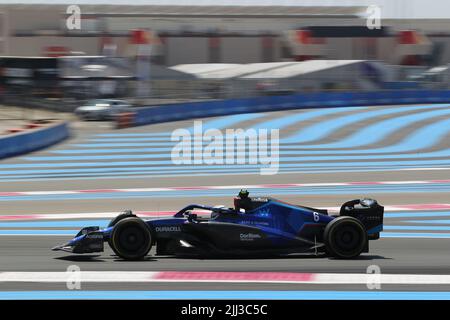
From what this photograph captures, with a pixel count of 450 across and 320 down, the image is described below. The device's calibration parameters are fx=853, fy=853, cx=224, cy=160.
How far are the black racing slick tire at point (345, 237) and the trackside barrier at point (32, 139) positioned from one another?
15.1 m

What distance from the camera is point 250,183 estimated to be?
19.1 m

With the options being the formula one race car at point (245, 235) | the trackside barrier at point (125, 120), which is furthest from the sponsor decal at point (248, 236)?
the trackside barrier at point (125, 120)

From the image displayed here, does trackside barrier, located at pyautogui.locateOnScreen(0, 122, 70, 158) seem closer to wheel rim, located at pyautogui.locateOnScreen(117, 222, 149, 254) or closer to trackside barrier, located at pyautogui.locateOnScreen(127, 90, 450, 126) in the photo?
trackside barrier, located at pyautogui.locateOnScreen(127, 90, 450, 126)

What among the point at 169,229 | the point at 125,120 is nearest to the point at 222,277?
the point at 169,229

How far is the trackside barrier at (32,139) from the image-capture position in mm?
23503

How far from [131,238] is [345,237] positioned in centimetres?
247

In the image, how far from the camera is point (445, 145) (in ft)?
90.8

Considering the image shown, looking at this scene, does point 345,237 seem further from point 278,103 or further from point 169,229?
point 278,103

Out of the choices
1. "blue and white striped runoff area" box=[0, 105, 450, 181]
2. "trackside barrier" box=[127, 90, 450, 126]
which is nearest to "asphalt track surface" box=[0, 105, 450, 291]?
"blue and white striped runoff area" box=[0, 105, 450, 181]

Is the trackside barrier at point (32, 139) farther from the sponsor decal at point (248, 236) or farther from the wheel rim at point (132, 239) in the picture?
the sponsor decal at point (248, 236)

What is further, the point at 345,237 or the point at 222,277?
the point at 345,237
